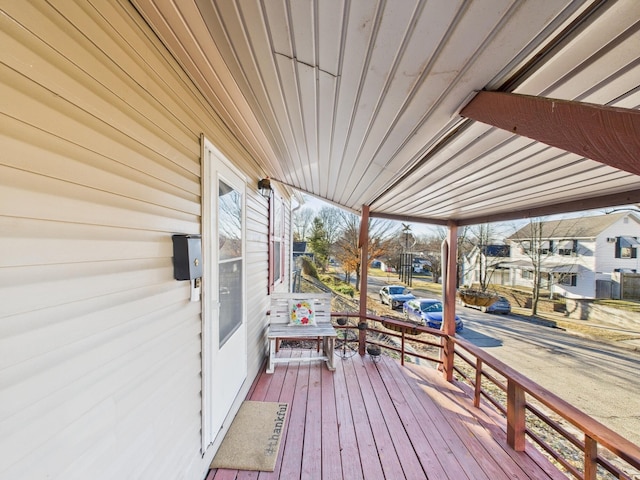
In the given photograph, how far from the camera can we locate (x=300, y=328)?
3.43m

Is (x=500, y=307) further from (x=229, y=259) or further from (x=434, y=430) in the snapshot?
(x=229, y=259)

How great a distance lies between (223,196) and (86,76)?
126 centimetres

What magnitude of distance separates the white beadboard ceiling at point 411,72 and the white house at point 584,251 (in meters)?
14.9

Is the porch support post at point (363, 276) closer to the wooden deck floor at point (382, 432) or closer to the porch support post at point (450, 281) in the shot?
the wooden deck floor at point (382, 432)

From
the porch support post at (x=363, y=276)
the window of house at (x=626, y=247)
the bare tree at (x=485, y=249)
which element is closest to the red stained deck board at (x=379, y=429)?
the porch support post at (x=363, y=276)

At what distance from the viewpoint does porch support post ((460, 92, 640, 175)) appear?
68 centimetres

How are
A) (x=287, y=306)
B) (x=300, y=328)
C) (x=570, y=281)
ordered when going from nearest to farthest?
(x=300, y=328) → (x=287, y=306) → (x=570, y=281)

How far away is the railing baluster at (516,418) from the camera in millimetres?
2191

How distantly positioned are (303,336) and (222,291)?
1.60m

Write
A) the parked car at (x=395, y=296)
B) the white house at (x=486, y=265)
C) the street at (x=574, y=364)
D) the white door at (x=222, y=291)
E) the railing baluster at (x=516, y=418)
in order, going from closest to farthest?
the white door at (x=222, y=291) < the railing baluster at (x=516, y=418) < the street at (x=574, y=364) < the parked car at (x=395, y=296) < the white house at (x=486, y=265)

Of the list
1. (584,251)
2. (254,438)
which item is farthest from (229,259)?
(584,251)

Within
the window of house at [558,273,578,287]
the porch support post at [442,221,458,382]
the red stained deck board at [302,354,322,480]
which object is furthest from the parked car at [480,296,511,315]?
the red stained deck board at [302,354,322,480]

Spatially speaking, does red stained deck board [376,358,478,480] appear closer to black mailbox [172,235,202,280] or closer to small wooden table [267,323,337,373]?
small wooden table [267,323,337,373]

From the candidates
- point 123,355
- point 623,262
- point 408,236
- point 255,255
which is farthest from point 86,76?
point 623,262
